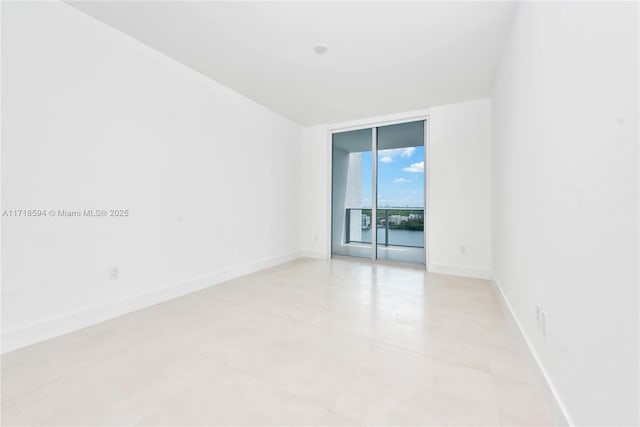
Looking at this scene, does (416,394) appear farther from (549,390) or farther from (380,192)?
(380,192)

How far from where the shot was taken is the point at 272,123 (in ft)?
14.6

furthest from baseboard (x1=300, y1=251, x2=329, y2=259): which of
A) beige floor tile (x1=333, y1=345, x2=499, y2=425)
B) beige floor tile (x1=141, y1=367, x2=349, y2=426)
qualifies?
beige floor tile (x1=141, y1=367, x2=349, y2=426)

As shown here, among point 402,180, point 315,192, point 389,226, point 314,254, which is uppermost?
point 402,180

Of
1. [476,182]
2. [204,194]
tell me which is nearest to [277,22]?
[204,194]

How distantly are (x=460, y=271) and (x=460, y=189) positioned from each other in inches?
50.0

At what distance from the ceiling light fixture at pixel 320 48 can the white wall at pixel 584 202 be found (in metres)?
1.66

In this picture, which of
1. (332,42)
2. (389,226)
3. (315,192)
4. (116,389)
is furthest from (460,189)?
(116,389)

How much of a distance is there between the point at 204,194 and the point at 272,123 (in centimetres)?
189

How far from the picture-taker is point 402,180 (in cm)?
477

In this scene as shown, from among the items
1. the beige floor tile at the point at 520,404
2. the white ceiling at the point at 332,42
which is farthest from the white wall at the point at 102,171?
the beige floor tile at the point at 520,404

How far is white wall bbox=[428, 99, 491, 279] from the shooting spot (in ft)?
12.5

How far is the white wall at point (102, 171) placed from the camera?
188 centimetres

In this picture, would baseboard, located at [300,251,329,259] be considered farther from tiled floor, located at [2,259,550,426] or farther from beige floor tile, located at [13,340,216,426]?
beige floor tile, located at [13,340,216,426]

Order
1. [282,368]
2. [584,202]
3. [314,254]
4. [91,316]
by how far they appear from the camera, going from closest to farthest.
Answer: [584,202] → [282,368] → [91,316] → [314,254]
